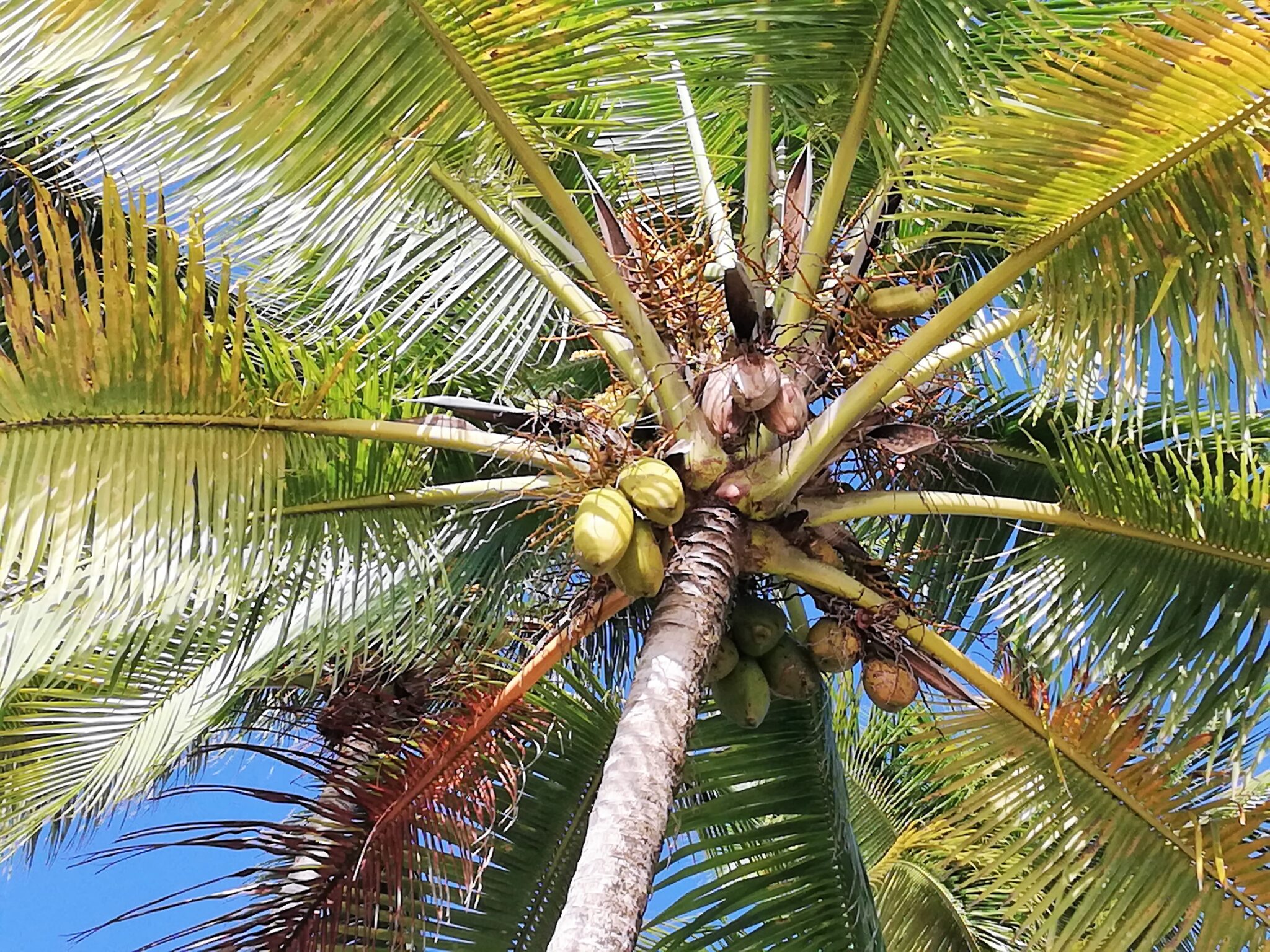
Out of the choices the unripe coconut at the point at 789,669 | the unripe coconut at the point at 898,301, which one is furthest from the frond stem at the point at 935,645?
the unripe coconut at the point at 898,301

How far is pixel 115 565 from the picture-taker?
284 centimetres

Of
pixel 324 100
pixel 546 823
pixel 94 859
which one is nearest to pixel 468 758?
pixel 546 823

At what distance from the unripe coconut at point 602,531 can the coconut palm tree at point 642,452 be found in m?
0.02

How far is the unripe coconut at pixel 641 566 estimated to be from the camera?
2.98m

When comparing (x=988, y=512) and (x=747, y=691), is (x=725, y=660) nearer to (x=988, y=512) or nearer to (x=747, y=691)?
(x=747, y=691)

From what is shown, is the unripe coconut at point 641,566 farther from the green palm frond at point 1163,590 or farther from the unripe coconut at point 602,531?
the green palm frond at point 1163,590

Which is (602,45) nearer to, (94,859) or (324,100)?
(324,100)

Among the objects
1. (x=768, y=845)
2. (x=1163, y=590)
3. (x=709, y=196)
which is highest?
(x=709, y=196)

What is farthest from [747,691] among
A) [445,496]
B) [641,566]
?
[445,496]

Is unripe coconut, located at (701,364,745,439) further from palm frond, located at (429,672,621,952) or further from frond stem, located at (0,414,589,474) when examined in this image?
palm frond, located at (429,672,621,952)

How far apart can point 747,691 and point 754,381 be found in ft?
3.00

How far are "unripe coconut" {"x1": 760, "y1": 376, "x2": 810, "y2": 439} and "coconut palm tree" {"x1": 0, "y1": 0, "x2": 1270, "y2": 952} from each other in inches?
0.4

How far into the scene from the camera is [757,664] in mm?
3570

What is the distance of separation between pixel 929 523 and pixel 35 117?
315 centimetres
